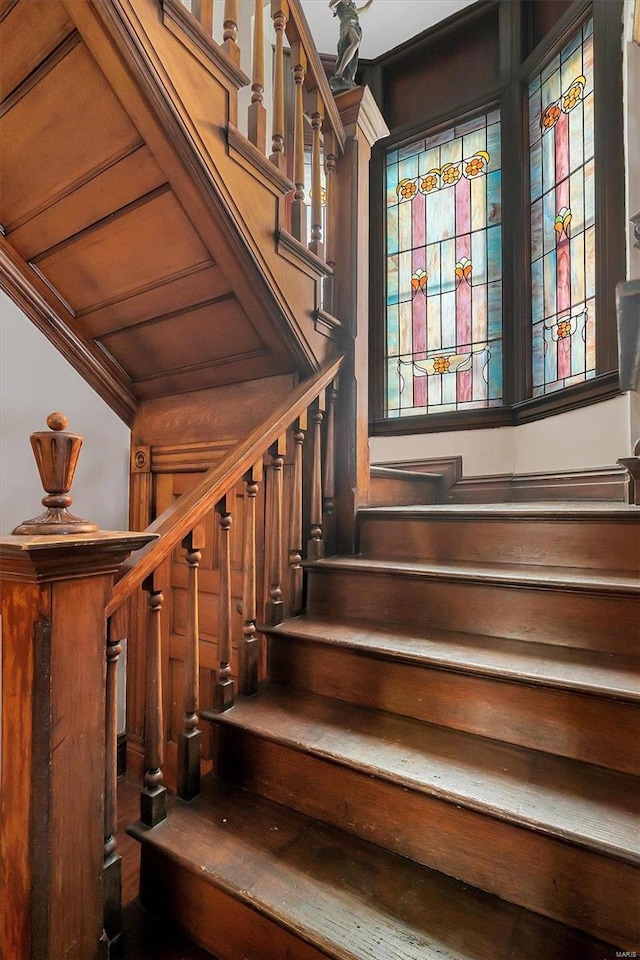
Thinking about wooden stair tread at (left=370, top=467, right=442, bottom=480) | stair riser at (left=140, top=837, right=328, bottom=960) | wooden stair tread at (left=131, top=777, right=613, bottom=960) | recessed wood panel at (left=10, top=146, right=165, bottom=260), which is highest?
recessed wood panel at (left=10, top=146, right=165, bottom=260)

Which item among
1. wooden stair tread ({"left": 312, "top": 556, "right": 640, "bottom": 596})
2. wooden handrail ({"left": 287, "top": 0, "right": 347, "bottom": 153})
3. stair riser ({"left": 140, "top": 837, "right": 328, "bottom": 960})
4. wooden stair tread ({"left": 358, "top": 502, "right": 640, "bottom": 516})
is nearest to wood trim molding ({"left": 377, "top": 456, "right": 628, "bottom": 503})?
wooden stair tread ({"left": 358, "top": 502, "right": 640, "bottom": 516})

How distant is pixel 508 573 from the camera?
1317 millimetres

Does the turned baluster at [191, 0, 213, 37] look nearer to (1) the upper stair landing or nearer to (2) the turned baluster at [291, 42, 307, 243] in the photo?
(1) the upper stair landing

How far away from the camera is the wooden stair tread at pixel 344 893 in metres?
0.79

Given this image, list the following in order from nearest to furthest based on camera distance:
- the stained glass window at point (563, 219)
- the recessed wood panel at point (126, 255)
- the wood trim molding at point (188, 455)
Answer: the recessed wood panel at point (126, 255) < the wood trim molding at point (188, 455) < the stained glass window at point (563, 219)

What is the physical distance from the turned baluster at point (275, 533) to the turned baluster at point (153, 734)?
439 millimetres

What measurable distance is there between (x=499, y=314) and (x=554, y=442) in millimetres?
957

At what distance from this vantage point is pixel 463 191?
317 centimetres

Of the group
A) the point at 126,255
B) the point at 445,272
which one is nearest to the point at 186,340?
the point at 126,255

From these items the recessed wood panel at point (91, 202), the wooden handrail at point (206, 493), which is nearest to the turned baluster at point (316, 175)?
the wooden handrail at point (206, 493)

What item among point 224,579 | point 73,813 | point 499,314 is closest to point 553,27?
point 499,314

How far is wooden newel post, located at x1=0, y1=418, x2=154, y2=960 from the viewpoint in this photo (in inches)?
32.4

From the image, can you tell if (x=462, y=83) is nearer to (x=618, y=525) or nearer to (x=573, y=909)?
(x=618, y=525)

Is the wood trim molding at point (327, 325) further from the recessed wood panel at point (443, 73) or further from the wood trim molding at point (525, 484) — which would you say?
the recessed wood panel at point (443, 73)
